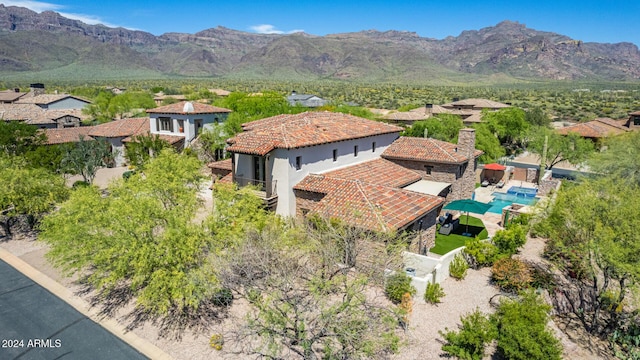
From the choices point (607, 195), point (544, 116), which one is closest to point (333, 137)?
point (607, 195)

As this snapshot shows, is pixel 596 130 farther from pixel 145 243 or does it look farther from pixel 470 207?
pixel 145 243

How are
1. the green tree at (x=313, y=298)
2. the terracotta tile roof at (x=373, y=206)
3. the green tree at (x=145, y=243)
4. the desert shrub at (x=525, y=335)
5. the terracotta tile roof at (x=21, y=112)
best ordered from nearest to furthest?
the green tree at (x=313, y=298) < the desert shrub at (x=525, y=335) < the green tree at (x=145, y=243) < the terracotta tile roof at (x=373, y=206) < the terracotta tile roof at (x=21, y=112)

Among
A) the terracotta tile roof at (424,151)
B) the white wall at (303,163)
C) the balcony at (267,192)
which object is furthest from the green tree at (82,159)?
the terracotta tile roof at (424,151)

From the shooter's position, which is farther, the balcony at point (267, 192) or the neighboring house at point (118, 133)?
the neighboring house at point (118, 133)

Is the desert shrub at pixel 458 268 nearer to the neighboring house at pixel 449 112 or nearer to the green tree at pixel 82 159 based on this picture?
the green tree at pixel 82 159

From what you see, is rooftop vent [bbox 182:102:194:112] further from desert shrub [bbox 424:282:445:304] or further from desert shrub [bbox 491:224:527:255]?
desert shrub [bbox 424:282:445:304]

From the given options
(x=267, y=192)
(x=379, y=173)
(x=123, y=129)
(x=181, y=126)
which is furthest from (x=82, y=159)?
(x=379, y=173)

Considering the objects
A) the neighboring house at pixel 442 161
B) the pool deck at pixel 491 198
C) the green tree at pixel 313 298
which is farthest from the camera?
the neighboring house at pixel 442 161

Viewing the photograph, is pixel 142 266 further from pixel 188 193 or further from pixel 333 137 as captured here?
Answer: pixel 333 137
